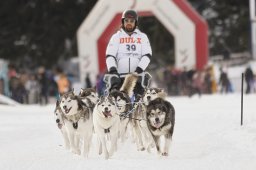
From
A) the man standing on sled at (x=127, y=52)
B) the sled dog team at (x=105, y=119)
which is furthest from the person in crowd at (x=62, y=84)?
the sled dog team at (x=105, y=119)

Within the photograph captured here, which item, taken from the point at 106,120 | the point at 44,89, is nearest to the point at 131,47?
the point at 106,120

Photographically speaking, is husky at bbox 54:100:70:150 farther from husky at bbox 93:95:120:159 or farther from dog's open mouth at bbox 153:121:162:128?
dog's open mouth at bbox 153:121:162:128

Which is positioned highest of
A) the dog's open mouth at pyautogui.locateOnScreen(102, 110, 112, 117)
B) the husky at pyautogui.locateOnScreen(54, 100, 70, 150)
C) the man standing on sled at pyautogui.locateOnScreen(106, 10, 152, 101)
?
the man standing on sled at pyautogui.locateOnScreen(106, 10, 152, 101)

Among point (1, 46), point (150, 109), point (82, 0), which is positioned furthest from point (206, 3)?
point (150, 109)

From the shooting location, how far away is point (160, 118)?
20.1 feet

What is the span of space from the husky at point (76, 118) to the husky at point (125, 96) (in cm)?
47

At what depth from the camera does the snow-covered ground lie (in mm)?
5359

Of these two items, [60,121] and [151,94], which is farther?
[151,94]

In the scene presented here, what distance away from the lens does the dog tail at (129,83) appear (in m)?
6.89

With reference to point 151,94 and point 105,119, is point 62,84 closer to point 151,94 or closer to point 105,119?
point 151,94

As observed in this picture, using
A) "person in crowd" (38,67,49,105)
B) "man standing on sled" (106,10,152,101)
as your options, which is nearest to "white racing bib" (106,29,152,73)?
"man standing on sled" (106,10,152,101)

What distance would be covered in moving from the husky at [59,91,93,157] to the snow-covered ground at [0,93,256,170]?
263 mm

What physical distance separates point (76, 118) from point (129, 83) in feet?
3.39

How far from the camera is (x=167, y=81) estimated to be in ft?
63.5
